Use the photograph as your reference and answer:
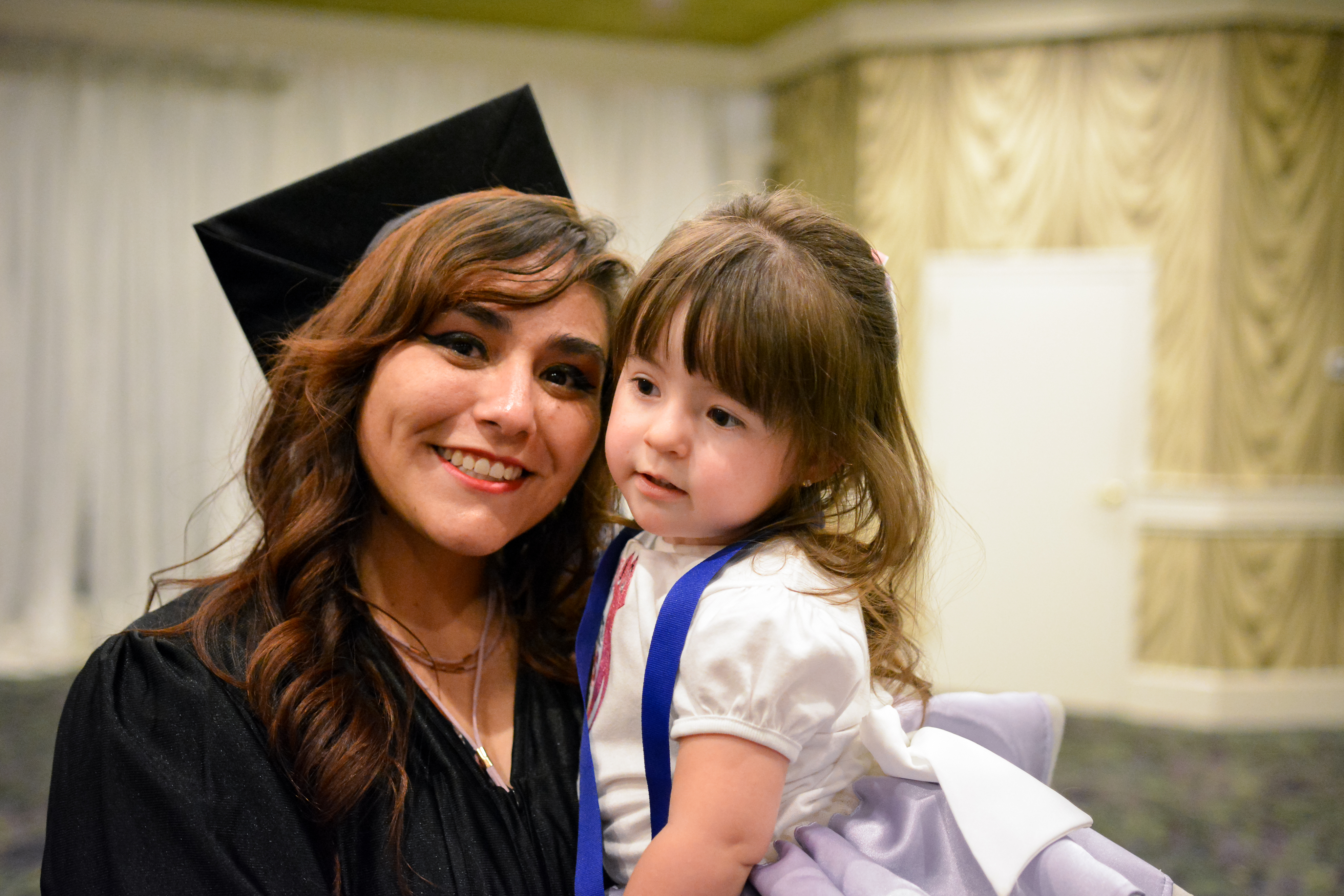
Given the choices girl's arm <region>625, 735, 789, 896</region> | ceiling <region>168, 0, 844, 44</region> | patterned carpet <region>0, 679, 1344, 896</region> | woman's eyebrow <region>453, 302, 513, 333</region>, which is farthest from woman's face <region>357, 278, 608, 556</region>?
ceiling <region>168, 0, 844, 44</region>

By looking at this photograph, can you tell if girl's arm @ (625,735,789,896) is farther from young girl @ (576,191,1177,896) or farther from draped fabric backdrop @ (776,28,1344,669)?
draped fabric backdrop @ (776,28,1344,669)

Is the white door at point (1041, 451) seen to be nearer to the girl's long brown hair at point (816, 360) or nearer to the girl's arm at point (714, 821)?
the girl's long brown hair at point (816, 360)

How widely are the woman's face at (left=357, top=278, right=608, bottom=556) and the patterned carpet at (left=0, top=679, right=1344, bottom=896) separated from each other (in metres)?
2.85

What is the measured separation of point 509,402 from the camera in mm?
1218

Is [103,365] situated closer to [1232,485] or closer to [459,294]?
[459,294]

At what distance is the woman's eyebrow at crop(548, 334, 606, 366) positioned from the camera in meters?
1.26

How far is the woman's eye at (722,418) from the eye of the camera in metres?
1.07

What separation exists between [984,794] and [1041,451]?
14.8ft

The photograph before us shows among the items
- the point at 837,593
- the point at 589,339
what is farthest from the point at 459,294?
the point at 837,593

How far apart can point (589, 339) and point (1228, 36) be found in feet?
16.5

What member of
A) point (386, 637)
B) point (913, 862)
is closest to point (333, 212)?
point (386, 637)

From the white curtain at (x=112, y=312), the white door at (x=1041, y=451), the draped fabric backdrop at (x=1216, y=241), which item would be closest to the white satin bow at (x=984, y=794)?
the white door at (x=1041, y=451)

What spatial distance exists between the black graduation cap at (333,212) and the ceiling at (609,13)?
175 inches

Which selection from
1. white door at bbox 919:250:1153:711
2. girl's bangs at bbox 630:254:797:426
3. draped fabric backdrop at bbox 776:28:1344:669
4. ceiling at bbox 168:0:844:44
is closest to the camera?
girl's bangs at bbox 630:254:797:426
